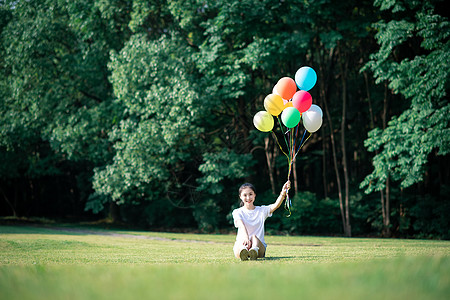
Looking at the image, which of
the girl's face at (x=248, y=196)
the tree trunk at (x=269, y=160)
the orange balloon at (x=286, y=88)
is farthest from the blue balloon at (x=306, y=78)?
the tree trunk at (x=269, y=160)

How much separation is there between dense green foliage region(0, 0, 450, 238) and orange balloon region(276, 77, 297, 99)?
571 centimetres

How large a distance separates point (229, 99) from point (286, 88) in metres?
8.73

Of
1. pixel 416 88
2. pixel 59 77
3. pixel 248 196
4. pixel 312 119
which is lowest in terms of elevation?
pixel 248 196

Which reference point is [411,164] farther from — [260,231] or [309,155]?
[260,231]

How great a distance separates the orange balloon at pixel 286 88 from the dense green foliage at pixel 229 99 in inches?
225

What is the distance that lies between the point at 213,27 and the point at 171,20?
3.80m

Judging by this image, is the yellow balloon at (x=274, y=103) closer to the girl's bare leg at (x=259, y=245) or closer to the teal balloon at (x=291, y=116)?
the teal balloon at (x=291, y=116)

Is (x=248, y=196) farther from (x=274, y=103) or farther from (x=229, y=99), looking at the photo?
(x=229, y=99)

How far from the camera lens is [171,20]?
19.2 meters

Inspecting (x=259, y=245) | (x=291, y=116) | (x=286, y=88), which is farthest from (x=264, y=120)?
(x=259, y=245)

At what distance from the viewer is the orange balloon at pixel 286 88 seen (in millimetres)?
9305

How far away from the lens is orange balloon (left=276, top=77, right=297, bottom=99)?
9.30m

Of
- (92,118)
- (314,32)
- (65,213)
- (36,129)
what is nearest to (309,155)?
(314,32)

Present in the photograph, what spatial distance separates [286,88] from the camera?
9320 mm
